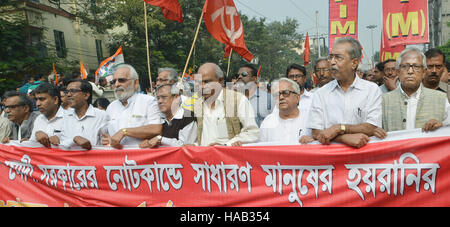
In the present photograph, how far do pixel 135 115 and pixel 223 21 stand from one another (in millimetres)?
2137

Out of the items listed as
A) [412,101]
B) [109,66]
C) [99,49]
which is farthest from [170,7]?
[99,49]

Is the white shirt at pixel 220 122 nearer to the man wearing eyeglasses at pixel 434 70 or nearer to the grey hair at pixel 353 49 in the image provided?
the grey hair at pixel 353 49

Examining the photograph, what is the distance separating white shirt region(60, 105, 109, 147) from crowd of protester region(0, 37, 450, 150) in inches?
0.4

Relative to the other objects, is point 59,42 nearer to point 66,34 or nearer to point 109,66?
point 66,34

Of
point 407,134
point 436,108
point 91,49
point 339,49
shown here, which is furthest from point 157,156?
point 91,49

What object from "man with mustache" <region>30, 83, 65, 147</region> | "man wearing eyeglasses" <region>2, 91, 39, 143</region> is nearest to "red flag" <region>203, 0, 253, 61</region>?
"man with mustache" <region>30, 83, 65, 147</region>

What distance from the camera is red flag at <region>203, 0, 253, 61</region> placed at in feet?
17.1

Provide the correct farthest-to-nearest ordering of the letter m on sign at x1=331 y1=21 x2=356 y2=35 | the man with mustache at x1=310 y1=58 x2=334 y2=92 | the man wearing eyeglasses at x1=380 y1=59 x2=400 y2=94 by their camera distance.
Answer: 1. the letter m on sign at x1=331 y1=21 x2=356 y2=35
2. the man with mustache at x1=310 y1=58 x2=334 y2=92
3. the man wearing eyeglasses at x1=380 y1=59 x2=400 y2=94

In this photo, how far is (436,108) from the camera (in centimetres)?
293

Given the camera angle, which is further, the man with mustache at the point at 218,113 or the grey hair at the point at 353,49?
the man with mustache at the point at 218,113

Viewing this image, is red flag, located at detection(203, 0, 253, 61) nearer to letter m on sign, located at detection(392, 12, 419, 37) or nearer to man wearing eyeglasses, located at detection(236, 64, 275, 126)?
man wearing eyeglasses, located at detection(236, 64, 275, 126)

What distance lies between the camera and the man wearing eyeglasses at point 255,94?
5148 mm

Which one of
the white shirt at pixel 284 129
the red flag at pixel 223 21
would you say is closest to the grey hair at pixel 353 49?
the white shirt at pixel 284 129

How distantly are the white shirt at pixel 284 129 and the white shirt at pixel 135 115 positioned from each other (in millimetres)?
1121
